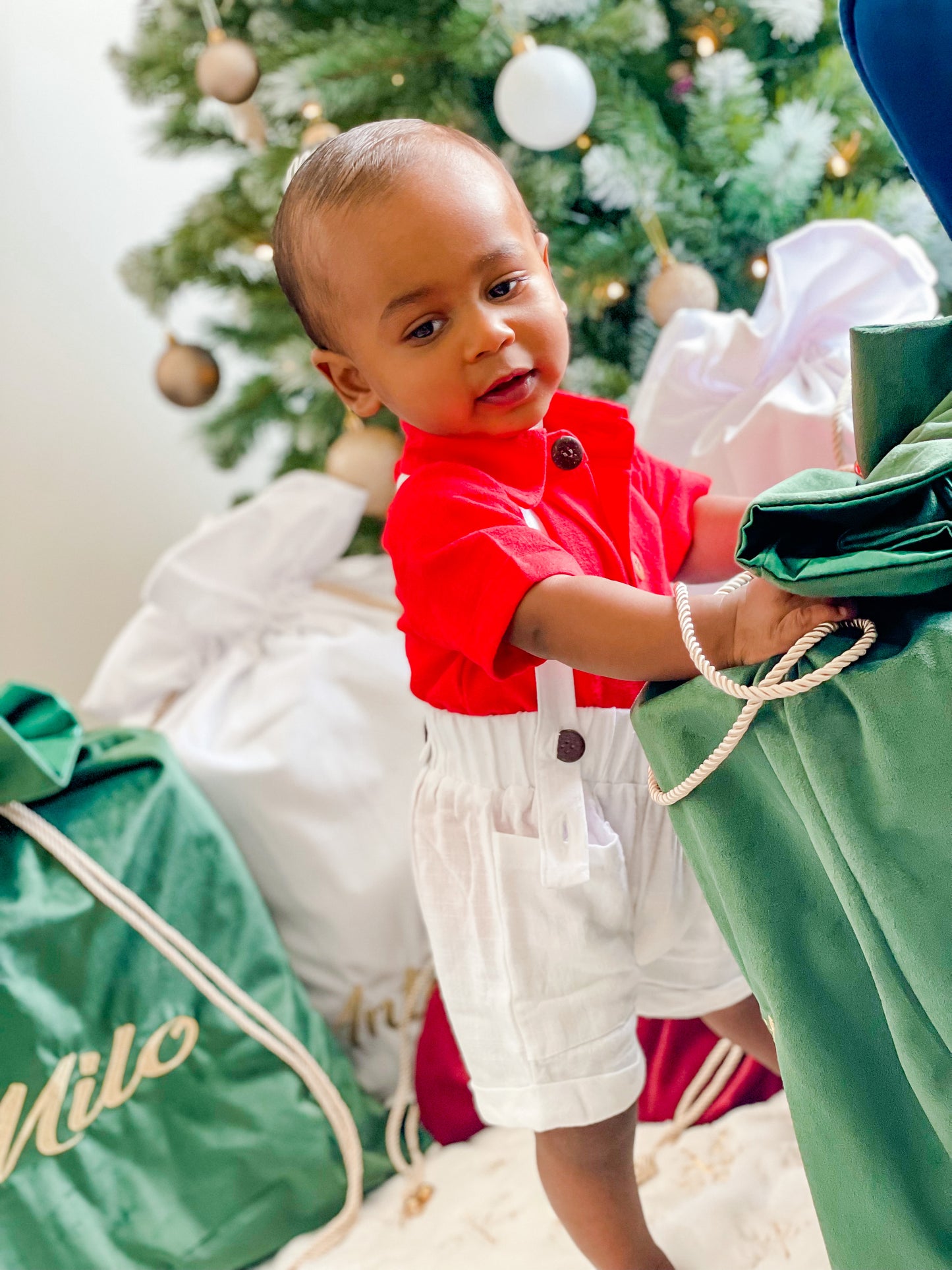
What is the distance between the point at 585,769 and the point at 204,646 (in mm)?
636

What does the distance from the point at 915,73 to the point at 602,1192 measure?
0.61m

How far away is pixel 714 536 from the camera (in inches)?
27.5

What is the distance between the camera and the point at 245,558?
114 cm

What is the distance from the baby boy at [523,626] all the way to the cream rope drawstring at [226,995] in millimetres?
253

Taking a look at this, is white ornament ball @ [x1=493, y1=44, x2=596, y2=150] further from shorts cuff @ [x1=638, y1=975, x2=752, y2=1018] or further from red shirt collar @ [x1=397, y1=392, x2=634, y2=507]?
shorts cuff @ [x1=638, y1=975, x2=752, y2=1018]

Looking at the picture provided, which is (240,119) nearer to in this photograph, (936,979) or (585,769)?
(585,769)

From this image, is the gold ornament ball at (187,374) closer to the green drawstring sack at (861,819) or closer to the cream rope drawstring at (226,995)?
the cream rope drawstring at (226,995)

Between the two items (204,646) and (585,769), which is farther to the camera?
(204,646)

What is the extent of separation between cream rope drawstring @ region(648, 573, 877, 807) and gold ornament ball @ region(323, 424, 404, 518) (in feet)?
2.10

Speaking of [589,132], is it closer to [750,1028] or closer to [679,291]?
[679,291]

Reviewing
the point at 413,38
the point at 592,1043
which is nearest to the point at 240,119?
the point at 413,38

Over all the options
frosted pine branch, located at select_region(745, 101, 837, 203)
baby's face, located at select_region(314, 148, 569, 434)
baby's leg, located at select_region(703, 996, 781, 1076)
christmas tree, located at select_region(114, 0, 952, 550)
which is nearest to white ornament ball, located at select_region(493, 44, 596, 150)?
christmas tree, located at select_region(114, 0, 952, 550)

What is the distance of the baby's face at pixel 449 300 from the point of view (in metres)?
0.56

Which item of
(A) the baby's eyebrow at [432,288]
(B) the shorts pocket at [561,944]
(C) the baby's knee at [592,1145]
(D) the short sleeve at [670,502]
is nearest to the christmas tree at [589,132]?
(D) the short sleeve at [670,502]
